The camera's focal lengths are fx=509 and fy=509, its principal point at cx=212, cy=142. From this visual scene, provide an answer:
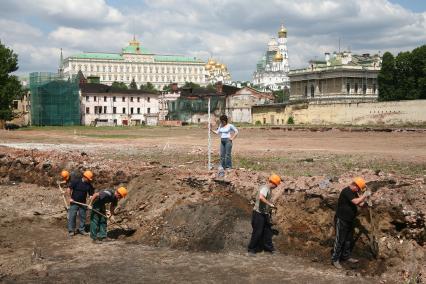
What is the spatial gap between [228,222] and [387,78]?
214ft

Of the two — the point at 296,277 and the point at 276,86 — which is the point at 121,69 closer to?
the point at 276,86

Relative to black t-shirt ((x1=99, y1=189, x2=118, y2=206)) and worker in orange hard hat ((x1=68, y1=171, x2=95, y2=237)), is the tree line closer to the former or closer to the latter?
worker in orange hard hat ((x1=68, y1=171, x2=95, y2=237))

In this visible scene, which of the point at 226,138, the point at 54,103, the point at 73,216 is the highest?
the point at 54,103

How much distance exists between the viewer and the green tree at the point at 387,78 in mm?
70312

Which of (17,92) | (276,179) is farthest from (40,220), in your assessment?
(17,92)

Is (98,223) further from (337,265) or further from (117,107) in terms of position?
(117,107)

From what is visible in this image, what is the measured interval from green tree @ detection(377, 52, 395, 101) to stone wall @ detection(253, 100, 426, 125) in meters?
13.6

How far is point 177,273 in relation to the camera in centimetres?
905

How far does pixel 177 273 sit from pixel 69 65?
170067 millimetres

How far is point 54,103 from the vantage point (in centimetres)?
7281

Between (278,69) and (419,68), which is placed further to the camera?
(278,69)

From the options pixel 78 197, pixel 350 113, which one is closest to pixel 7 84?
pixel 350 113

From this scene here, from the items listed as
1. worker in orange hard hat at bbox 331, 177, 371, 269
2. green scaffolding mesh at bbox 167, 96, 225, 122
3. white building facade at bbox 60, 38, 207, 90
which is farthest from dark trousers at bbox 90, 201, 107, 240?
white building facade at bbox 60, 38, 207, 90

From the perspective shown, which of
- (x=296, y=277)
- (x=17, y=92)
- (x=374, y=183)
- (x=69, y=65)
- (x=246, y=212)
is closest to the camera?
(x=296, y=277)
